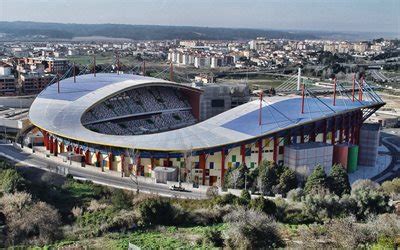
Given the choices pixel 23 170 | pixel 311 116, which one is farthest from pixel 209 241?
pixel 311 116

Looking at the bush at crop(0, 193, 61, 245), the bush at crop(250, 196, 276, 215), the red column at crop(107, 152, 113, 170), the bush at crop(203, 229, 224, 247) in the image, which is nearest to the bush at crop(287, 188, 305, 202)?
the bush at crop(250, 196, 276, 215)

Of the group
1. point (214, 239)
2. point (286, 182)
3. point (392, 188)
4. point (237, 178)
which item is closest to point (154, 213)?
point (214, 239)

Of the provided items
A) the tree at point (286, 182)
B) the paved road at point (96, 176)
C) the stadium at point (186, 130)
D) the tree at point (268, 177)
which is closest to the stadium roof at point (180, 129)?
the stadium at point (186, 130)

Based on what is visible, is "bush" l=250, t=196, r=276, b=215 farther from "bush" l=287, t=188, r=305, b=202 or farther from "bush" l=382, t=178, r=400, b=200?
"bush" l=382, t=178, r=400, b=200

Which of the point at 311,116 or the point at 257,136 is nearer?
the point at 257,136

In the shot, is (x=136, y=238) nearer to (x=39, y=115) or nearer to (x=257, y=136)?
(x=257, y=136)
